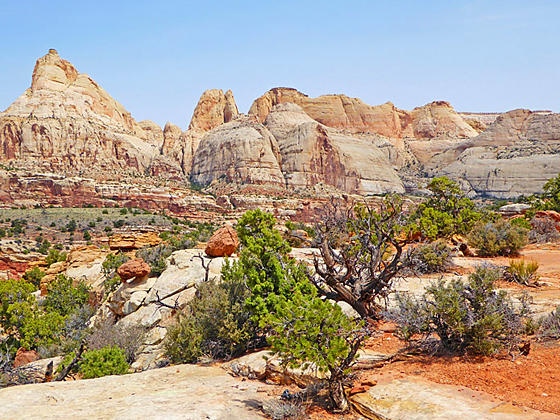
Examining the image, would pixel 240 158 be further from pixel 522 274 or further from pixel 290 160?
pixel 522 274

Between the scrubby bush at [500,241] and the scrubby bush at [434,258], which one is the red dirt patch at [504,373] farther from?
the scrubby bush at [500,241]

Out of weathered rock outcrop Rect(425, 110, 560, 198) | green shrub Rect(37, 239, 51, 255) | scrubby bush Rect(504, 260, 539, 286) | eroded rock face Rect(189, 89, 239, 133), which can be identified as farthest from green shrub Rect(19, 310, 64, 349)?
eroded rock face Rect(189, 89, 239, 133)

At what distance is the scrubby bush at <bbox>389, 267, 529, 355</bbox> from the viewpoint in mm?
7090

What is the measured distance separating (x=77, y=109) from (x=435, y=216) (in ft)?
412

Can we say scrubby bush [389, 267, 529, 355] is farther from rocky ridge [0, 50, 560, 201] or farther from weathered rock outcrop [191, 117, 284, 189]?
weathered rock outcrop [191, 117, 284, 189]

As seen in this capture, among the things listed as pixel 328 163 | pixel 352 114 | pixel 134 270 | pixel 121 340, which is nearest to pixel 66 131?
pixel 328 163

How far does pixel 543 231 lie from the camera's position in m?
24.5

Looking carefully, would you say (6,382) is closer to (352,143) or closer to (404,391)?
(404,391)

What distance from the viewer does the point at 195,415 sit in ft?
19.7

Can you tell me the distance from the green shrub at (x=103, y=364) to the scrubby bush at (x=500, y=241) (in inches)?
648

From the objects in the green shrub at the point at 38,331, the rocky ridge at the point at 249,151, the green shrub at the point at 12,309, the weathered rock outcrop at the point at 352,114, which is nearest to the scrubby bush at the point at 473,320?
the green shrub at the point at 38,331

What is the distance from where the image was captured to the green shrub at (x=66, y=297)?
63.5 ft

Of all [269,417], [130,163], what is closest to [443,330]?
[269,417]

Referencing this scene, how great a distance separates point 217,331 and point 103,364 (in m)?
3.21
